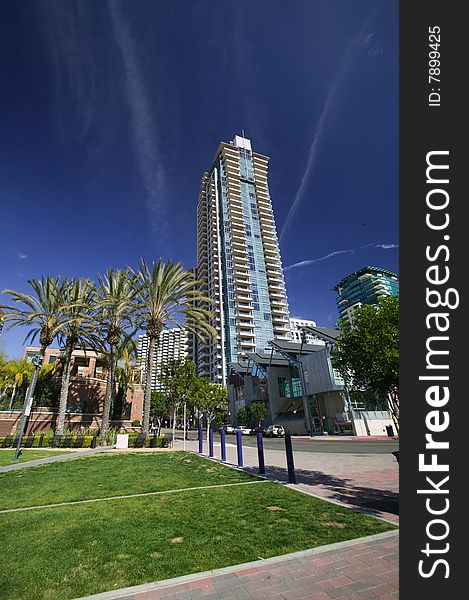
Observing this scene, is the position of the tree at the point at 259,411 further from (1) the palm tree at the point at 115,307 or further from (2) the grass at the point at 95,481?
(2) the grass at the point at 95,481

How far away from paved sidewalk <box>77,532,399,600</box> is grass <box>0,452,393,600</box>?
23cm

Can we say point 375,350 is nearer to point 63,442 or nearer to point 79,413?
point 63,442

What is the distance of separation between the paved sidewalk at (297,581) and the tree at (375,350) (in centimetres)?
403

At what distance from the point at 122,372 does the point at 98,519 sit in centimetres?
3929

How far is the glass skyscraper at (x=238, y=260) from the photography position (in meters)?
83.9

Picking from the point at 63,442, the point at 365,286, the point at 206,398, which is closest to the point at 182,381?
the point at 206,398

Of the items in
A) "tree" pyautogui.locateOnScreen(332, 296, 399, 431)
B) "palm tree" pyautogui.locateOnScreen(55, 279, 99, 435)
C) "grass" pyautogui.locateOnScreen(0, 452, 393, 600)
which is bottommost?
"grass" pyautogui.locateOnScreen(0, 452, 393, 600)

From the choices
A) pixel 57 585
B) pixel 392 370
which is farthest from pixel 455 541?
pixel 392 370

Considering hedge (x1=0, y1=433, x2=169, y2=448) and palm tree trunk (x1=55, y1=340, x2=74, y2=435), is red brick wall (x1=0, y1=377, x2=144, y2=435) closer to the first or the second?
hedge (x1=0, y1=433, x2=169, y2=448)

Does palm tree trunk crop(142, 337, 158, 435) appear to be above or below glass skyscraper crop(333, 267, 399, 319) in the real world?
below

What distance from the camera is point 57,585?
3.34 m

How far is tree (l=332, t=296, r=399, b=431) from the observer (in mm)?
7350

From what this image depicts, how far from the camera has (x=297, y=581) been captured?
3357mm

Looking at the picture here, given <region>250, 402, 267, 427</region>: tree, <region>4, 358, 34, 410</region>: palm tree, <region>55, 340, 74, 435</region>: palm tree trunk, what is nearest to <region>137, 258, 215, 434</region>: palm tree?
<region>55, 340, 74, 435</region>: palm tree trunk
